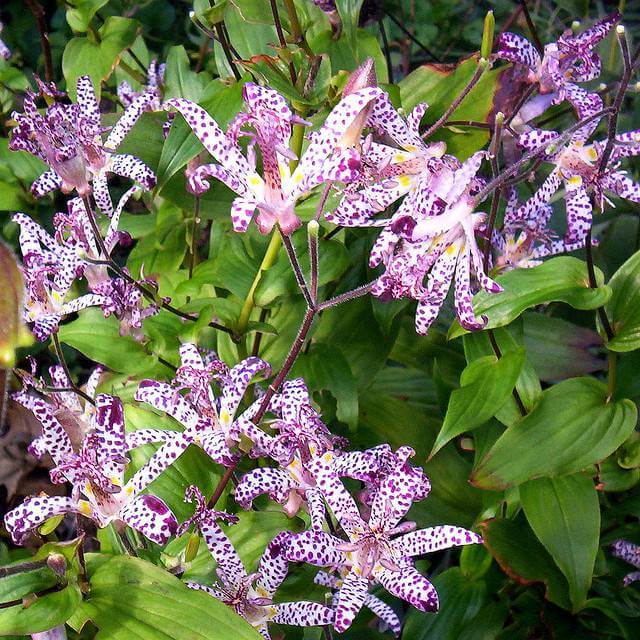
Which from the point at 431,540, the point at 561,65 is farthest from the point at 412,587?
the point at 561,65

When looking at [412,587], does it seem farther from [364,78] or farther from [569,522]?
[364,78]

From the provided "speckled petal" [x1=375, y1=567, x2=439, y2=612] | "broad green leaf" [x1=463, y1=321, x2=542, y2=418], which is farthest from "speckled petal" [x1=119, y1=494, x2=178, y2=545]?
"broad green leaf" [x1=463, y1=321, x2=542, y2=418]

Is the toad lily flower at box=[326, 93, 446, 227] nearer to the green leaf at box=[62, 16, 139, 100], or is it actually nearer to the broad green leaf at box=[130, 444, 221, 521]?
the broad green leaf at box=[130, 444, 221, 521]

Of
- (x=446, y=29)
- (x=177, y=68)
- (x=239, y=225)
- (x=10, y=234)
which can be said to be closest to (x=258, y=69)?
(x=239, y=225)

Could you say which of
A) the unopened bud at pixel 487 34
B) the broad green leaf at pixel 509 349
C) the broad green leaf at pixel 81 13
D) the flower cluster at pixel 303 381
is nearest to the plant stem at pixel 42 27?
the broad green leaf at pixel 81 13

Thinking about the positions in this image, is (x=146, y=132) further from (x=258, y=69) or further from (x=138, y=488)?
(x=138, y=488)

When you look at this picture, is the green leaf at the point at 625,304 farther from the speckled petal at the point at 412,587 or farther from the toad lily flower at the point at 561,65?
the speckled petal at the point at 412,587
